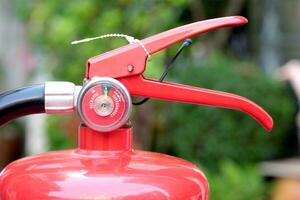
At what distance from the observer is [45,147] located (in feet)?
21.0

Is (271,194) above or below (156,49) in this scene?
below

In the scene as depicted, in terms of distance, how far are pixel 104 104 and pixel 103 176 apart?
15 centimetres

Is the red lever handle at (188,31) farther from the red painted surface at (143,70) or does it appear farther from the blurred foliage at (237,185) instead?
the blurred foliage at (237,185)

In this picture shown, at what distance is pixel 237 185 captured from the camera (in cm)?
448

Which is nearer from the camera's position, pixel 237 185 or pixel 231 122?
pixel 237 185

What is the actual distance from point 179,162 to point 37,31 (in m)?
4.37

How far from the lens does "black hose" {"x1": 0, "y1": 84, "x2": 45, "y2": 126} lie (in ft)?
4.78

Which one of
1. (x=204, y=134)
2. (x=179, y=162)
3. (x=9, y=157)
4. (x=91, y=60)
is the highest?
(x=91, y=60)

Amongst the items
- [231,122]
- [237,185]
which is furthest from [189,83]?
[237,185]

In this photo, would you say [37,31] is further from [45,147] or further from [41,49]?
[45,147]

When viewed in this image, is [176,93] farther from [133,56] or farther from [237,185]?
[237,185]

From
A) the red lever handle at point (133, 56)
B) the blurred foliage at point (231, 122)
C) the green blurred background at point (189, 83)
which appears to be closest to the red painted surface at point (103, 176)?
the red lever handle at point (133, 56)

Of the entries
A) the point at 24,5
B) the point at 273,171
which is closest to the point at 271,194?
the point at 273,171


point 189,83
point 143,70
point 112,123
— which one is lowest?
point 189,83
